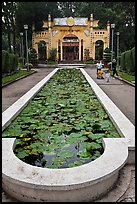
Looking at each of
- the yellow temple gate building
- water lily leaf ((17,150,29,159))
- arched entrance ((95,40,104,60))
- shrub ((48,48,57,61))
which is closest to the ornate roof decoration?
the yellow temple gate building

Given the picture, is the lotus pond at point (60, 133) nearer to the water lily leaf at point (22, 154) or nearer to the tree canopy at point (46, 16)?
the water lily leaf at point (22, 154)

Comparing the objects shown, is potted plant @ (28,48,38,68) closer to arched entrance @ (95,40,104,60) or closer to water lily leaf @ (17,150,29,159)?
arched entrance @ (95,40,104,60)

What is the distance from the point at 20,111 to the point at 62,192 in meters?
4.17

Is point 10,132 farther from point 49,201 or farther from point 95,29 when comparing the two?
point 95,29

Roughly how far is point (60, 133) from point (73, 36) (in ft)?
102

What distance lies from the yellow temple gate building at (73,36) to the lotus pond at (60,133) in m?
27.7

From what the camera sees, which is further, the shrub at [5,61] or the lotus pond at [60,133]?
the shrub at [5,61]

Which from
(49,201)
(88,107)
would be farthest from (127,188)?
(88,107)

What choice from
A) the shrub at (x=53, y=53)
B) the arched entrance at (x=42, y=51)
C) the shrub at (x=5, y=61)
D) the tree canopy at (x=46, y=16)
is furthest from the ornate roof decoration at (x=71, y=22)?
the shrub at (x=5, y=61)

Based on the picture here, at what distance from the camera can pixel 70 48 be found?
35.8m

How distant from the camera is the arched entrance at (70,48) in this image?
1345 inches

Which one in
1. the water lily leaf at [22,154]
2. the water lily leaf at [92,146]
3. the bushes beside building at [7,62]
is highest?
the bushes beside building at [7,62]

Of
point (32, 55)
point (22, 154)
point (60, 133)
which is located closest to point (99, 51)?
point (32, 55)

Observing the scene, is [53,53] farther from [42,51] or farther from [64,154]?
[64,154]
